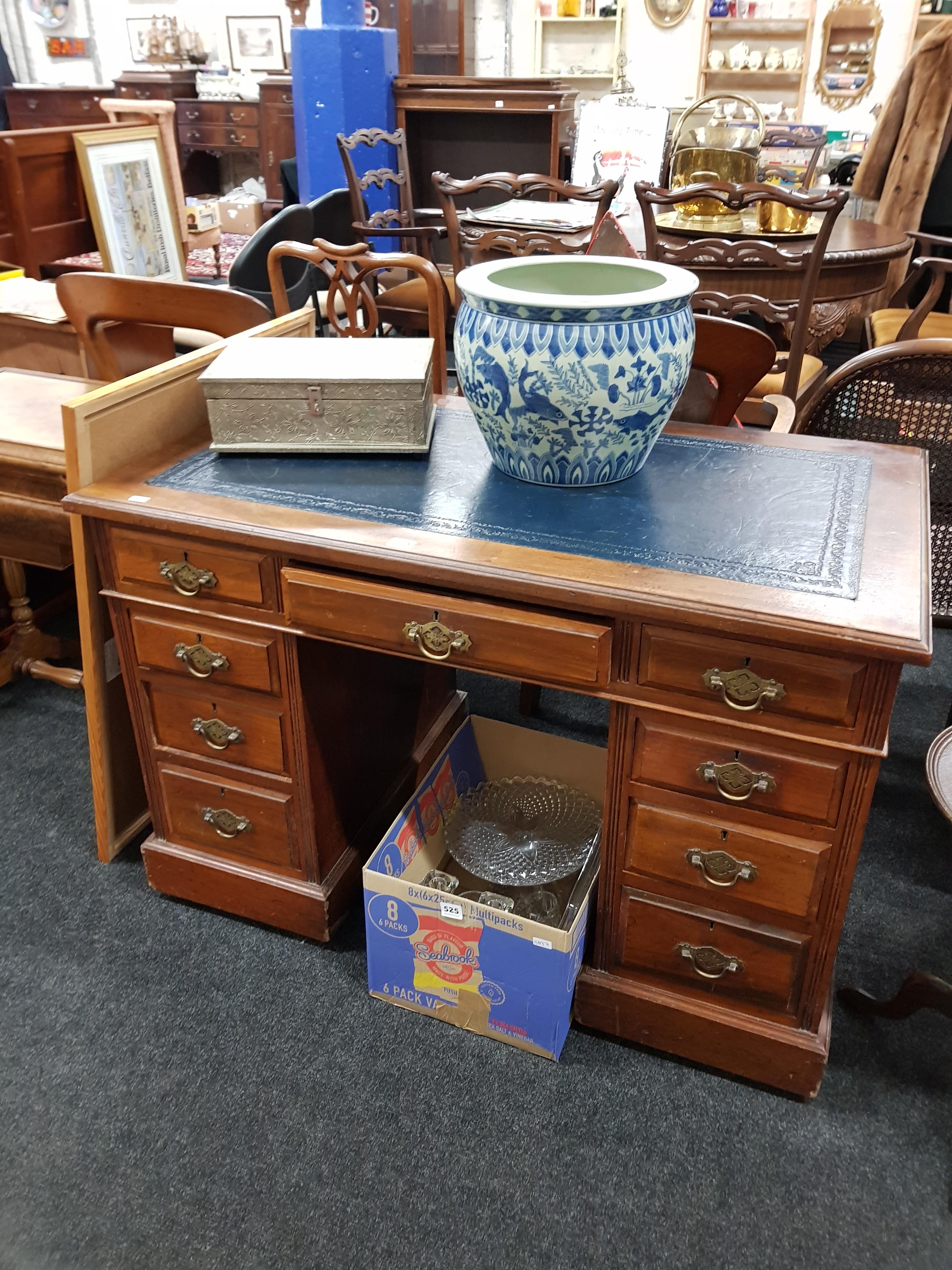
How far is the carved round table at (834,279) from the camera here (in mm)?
2748

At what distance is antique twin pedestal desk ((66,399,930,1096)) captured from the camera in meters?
1.12

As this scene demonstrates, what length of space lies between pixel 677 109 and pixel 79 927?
6178 millimetres

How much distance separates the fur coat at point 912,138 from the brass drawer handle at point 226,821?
3940 millimetres

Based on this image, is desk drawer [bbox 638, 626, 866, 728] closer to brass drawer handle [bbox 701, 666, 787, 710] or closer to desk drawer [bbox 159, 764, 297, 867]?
brass drawer handle [bbox 701, 666, 787, 710]

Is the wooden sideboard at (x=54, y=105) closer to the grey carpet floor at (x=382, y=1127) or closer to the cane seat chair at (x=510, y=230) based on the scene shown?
the cane seat chair at (x=510, y=230)

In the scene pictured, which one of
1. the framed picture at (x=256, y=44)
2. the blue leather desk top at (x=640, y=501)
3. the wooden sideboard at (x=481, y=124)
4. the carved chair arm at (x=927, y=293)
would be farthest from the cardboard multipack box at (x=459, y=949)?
the framed picture at (x=256, y=44)

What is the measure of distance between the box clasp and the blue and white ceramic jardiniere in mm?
216

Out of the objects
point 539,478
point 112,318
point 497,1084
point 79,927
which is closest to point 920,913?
point 497,1084

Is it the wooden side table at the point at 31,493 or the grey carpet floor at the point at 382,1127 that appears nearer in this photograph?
the grey carpet floor at the point at 382,1127

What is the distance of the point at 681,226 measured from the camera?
9.94ft

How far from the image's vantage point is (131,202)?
141 inches

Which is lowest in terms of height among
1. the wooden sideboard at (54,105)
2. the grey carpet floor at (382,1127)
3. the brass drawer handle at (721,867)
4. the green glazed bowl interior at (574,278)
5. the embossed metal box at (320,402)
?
the grey carpet floor at (382,1127)

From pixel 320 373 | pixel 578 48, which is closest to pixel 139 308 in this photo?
pixel 320 373

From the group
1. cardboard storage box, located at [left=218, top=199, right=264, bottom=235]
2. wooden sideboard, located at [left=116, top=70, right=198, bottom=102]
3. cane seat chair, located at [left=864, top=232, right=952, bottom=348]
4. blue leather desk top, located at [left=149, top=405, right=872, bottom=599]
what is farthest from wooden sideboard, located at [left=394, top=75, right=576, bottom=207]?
blue leather desk top, located at [left=149, top=405, right=872, bottom=599]
